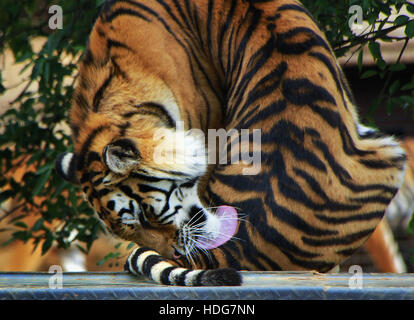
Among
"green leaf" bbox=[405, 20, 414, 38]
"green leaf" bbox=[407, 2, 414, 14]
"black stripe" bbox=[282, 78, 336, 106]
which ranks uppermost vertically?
"green leaf" bbox=[407, 2, 414, 14]

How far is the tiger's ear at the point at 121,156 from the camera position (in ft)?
6.26

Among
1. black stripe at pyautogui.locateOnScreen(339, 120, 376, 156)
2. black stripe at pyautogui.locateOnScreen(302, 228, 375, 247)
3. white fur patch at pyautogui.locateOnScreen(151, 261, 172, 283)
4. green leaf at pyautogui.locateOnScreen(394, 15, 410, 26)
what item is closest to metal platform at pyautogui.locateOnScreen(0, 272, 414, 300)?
white fur patch at pyautogui.locateOnScreen(151, 261, 172, 283)

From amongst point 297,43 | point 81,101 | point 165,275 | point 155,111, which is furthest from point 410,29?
point 165,275

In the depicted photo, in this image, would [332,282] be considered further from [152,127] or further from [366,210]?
[152,127]

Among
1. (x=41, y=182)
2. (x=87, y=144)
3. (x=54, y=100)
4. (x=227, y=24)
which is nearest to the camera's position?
(x=87, y=144)

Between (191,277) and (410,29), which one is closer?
(191,277)

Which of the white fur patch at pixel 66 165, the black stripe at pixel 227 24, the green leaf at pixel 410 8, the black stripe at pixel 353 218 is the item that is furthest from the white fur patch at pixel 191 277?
the green leaf at pixel 410 8

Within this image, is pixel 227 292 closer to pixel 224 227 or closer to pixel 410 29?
pixel 224 227

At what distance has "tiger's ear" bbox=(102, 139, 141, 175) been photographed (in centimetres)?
191

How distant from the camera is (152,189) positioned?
199 cm

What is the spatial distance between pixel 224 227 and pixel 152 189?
261mm

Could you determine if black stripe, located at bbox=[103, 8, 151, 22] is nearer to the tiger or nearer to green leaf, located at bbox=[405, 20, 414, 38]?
the tiger

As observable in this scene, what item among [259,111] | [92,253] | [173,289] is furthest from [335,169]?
[92,253]

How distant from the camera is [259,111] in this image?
6.30 feet
